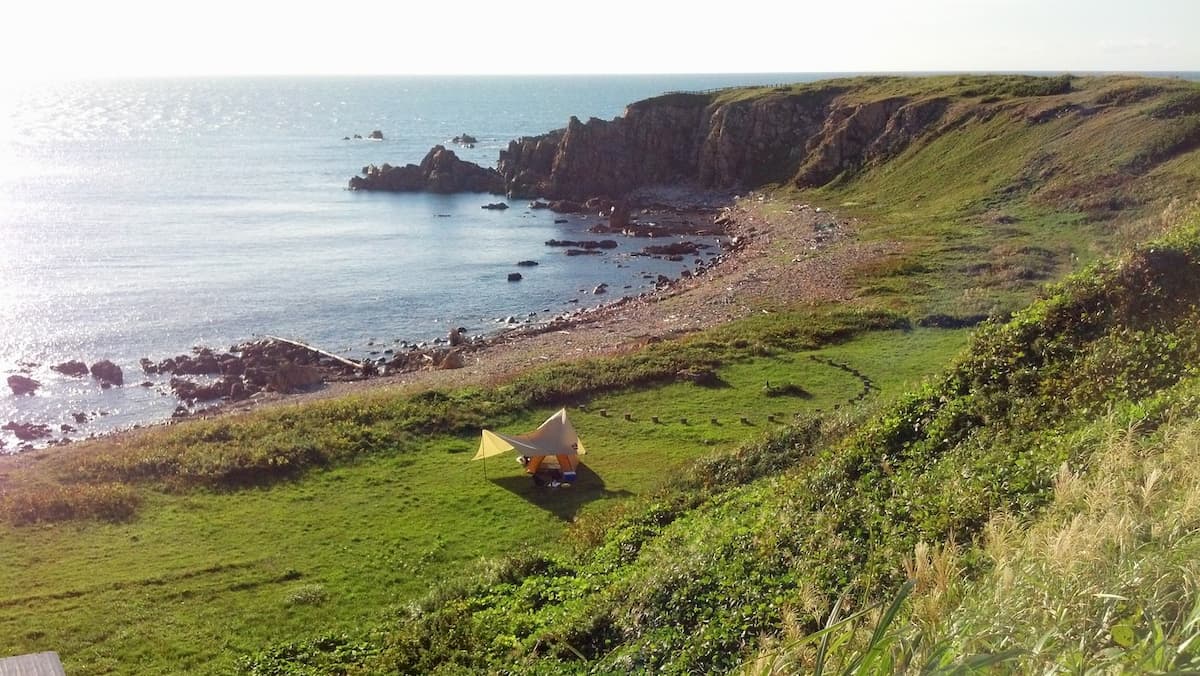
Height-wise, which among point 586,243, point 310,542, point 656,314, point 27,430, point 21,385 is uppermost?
point 586,243

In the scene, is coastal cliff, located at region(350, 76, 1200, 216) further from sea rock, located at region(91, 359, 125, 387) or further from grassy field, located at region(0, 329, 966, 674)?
sea rock, located at region(91, 359, 125, 387)

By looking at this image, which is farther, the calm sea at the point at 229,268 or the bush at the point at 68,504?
the calm sea at the point at 229,268

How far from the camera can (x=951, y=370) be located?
15.4m

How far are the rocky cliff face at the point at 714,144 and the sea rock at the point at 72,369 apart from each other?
59.9 meters

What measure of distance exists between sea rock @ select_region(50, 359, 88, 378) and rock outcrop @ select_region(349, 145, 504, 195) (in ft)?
207

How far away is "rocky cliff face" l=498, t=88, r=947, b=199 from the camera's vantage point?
272 feet

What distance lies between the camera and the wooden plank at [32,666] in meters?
3.62

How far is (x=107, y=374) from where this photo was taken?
140 ft

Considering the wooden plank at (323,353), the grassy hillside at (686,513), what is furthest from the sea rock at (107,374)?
the grassy hillside at (686,513)

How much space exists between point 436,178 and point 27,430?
7133cm

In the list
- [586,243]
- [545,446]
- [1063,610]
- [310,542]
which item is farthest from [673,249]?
[1063,610]

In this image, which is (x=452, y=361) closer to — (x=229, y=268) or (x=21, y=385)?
(x=21, y=385)

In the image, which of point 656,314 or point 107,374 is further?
point 656,314

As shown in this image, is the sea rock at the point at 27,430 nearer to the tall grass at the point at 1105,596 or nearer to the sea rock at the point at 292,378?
the sea rock at the point at 292,378
